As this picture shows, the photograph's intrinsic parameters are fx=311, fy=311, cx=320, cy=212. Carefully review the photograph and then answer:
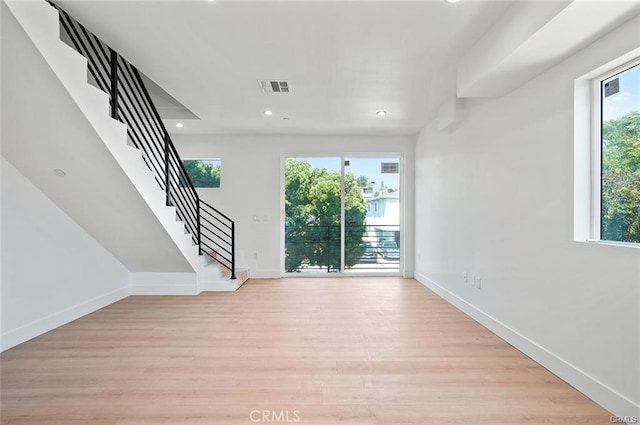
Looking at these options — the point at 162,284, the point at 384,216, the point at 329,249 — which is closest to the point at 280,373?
the point at 162,284

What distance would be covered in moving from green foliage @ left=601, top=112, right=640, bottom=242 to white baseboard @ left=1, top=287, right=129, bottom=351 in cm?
469

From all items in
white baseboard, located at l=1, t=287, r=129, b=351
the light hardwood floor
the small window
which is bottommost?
the light hardwood floor

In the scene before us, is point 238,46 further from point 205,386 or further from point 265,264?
point 265,264

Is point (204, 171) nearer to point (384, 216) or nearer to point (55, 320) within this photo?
point (55, 320)

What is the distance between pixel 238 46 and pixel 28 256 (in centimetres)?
266

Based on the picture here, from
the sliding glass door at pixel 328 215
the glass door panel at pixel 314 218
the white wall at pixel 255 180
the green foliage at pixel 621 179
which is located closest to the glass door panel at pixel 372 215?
the sliding glass door at pixel 328 215

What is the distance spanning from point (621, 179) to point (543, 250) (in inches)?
27.8

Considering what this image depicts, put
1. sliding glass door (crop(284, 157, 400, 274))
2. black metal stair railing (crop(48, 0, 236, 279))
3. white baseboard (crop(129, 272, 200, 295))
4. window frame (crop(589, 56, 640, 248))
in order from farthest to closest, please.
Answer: sliding glass door (crop(284, 157, 400, 274)) → white baseboard (crop(129, 272, 200, 295)) → black metal stair railing (crop(48, 0, 236, 279)) → window frame (crop(589, 56, 640, 248))

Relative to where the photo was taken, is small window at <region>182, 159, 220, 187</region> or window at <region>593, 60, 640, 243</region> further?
small window at <region>182, 159, 220, 187</region>

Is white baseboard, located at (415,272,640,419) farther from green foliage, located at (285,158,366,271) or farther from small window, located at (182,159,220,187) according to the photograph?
small window, located at (182,159,220,187)

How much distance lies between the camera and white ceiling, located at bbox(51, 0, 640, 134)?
2131mm

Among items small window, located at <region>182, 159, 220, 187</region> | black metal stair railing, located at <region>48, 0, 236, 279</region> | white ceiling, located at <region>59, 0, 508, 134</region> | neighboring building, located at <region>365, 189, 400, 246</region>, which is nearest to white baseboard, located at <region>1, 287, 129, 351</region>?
black metal stair railing, located at <region>48, 0, 236, 279</region>

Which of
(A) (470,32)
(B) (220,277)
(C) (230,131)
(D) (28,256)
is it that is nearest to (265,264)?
(B) (220,277)

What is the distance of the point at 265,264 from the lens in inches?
223
